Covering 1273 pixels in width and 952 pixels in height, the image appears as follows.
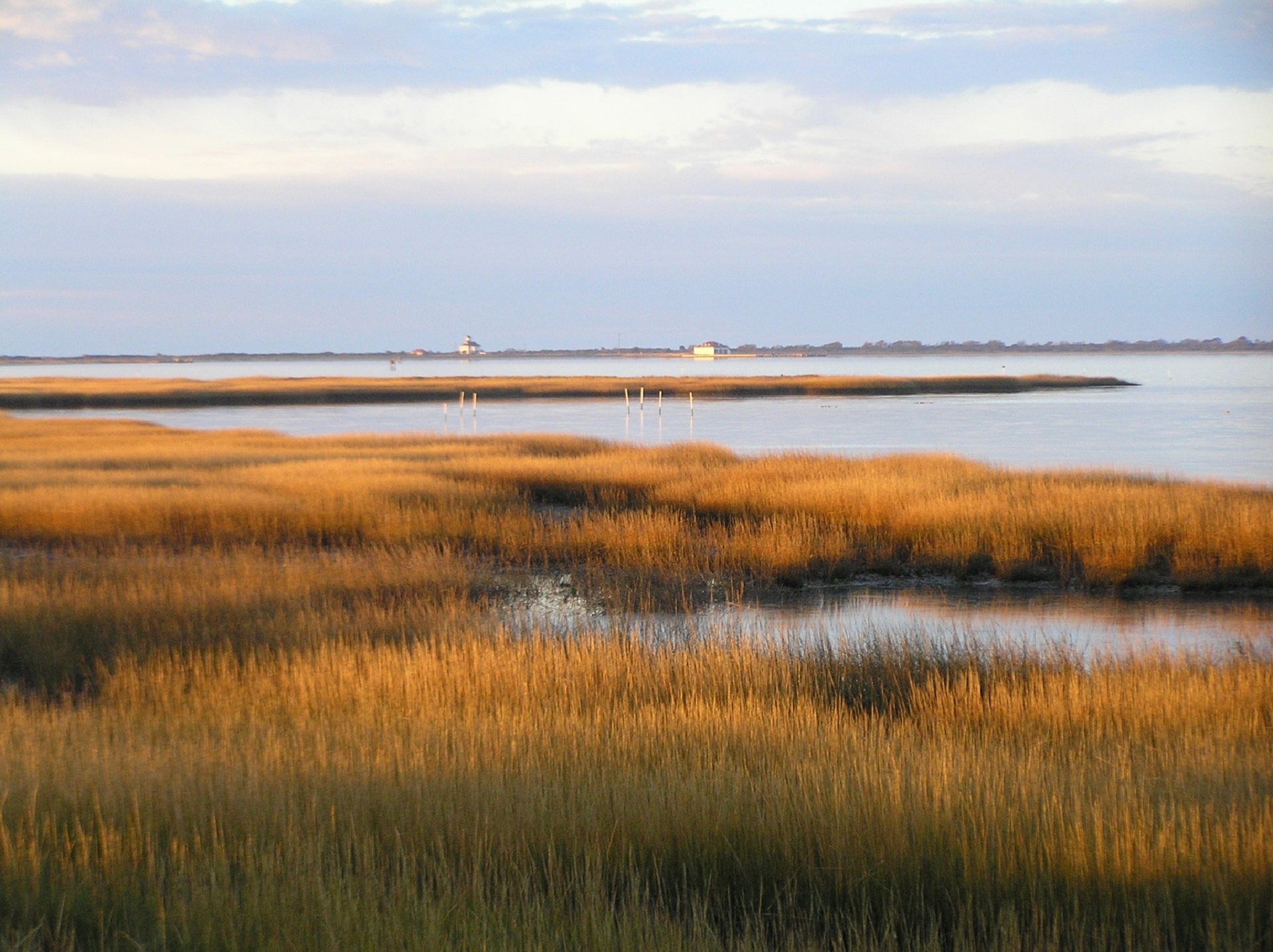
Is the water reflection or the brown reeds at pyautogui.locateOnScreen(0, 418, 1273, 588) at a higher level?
the brown reeds at pyautogui.locateOnScreen(0, 418, 1273, 588)

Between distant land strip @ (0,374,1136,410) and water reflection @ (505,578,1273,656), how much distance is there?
197 ft

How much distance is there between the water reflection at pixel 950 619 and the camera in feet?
39.8

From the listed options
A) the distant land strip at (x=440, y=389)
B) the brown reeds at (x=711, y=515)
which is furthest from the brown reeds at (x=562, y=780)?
the distant land strip at (x=440, y=389)

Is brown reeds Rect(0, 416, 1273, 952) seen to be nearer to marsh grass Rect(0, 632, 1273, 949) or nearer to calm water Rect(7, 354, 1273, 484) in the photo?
marsh grass Rect(0, 632, 1273, 949)

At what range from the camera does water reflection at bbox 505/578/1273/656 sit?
12141 millimetres

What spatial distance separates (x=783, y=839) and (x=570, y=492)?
702 inches

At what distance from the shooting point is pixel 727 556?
55.0 feet

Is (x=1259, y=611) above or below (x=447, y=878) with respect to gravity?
below

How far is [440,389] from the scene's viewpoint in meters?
87.0

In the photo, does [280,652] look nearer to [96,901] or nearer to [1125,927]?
[96,901]

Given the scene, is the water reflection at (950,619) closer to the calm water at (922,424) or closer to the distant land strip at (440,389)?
the calm water at (922,424)

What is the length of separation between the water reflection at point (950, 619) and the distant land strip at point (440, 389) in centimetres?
6011

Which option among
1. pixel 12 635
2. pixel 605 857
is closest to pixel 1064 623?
pixel 605 857

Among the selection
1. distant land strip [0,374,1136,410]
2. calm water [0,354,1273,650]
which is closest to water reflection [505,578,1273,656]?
calm water [0,354,1273,650]
